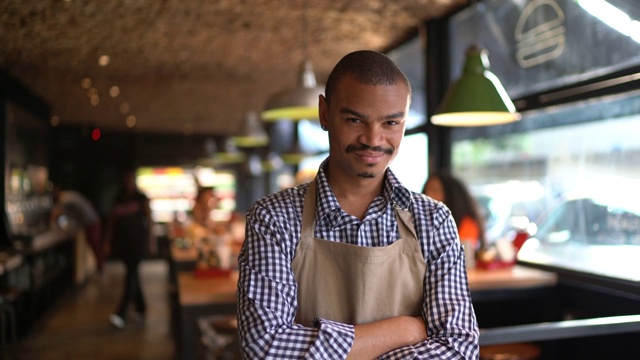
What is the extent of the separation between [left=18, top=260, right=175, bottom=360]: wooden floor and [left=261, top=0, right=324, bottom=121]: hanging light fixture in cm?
266

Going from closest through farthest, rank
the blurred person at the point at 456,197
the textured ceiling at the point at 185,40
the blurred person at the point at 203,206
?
the blurred person at the point at 456,197 < the textured ceiling at the point at 185,40 < the blurred person at the point at 203,206

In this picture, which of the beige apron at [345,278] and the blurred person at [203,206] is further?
the blurred person at [203,206]

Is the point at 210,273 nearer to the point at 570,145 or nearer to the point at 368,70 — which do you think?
the point at 570,145

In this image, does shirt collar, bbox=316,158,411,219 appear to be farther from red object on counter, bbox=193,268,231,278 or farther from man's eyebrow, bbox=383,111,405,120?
red object on counter, bbox=193,268,231,278

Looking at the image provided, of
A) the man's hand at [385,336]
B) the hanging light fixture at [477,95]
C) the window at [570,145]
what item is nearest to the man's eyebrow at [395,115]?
the man's hand at [385,336]

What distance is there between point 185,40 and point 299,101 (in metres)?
2.45

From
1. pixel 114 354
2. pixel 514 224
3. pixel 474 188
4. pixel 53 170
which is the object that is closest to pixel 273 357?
pixel 514 224

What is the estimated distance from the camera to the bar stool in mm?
4820

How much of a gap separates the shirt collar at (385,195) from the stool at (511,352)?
1971 millimetres

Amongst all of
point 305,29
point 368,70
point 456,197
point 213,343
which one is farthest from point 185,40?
point 368,70

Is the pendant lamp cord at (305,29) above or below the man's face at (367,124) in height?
above

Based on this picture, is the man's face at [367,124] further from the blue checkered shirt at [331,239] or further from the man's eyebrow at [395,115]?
the blue checkered shirt at [331,239]

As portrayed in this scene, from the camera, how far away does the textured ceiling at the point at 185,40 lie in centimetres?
464

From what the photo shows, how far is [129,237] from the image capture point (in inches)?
265
